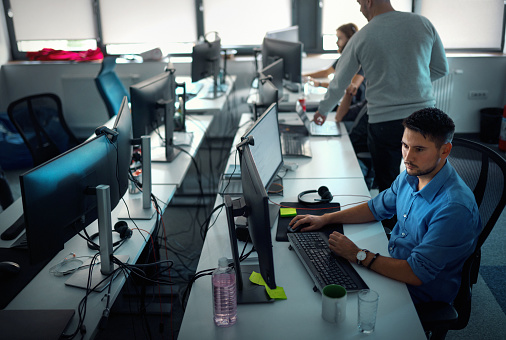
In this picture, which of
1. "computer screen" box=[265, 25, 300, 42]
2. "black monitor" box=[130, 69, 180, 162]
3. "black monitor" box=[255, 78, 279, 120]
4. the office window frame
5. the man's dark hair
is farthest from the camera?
the office window frame

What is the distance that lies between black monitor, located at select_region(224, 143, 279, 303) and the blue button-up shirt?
55cm

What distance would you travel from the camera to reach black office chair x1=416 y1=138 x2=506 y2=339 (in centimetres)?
163

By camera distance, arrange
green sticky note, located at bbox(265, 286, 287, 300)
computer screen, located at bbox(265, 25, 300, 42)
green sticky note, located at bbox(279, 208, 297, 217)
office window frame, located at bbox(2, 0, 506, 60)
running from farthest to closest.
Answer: office window frame, located at bbox(2, 0, 506, 60) → computer screen, located at bbox(265, 25, 300, 42) → green sticky note, located at bbox(279, 208, 297, 217) → green sticky note, located at bbox(265, 286, 287, 300)

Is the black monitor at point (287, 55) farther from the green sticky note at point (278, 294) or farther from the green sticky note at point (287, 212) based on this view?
the green sticky note at point (278, 294)

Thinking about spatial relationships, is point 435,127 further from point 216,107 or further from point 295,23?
point 295,23

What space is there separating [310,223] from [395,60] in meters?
1.26

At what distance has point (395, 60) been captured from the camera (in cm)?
279

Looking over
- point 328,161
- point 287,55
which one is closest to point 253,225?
point 328,161

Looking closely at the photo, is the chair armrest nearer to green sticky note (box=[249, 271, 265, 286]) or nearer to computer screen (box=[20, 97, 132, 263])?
green sticky note (box=[249, 271, 265, 286])

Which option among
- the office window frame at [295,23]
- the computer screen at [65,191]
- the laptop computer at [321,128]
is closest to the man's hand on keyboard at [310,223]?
the computer screen at [65,191]

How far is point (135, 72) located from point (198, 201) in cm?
203

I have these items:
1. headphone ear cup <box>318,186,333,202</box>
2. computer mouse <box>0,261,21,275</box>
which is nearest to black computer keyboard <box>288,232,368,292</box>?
headphone ear cup <box>318,186,333,202</box>

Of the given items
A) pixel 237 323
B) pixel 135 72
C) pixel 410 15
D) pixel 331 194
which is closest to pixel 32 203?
pixel 237 323

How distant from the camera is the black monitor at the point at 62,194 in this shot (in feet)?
4.80
